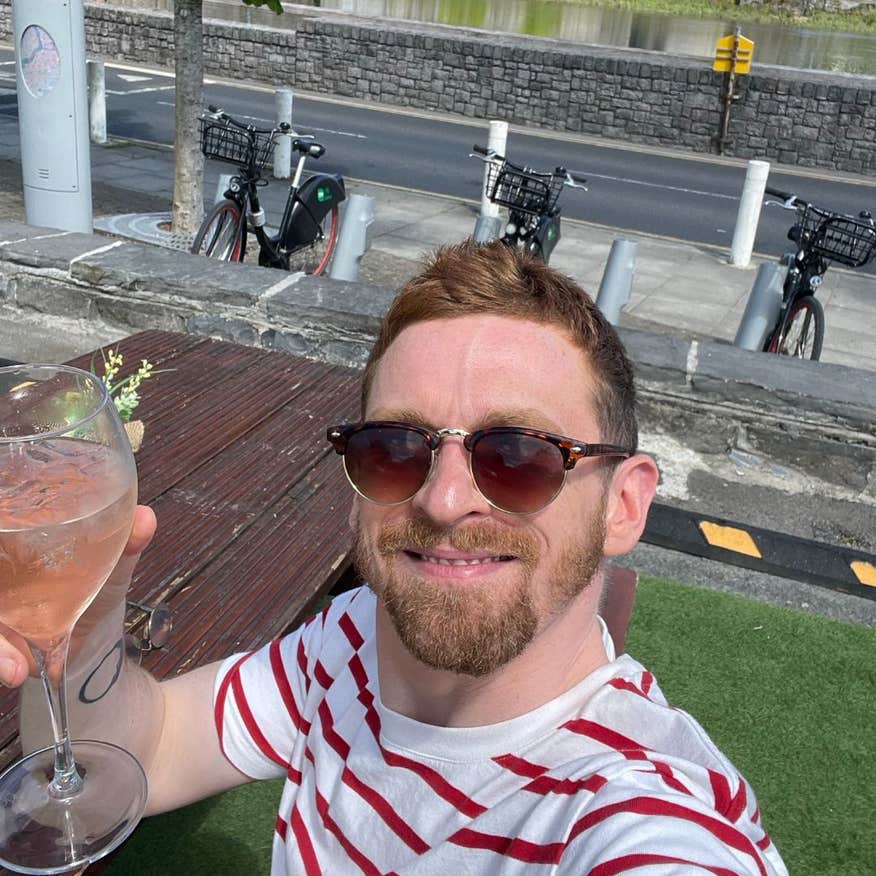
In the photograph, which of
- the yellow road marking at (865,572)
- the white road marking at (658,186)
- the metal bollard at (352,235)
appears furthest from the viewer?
the white road marking at (658,186)

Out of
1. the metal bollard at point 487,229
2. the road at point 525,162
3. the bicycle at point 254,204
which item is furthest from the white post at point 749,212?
the bicycle at point 254,204

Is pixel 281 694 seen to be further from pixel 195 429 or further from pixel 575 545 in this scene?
pixel 195 429

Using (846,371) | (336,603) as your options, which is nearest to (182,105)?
(846,371)

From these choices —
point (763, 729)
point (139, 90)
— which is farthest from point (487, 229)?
point (139, 90)

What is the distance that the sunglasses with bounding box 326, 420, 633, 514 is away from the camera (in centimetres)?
133

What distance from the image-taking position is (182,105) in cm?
805

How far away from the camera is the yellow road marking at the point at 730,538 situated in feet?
13.6

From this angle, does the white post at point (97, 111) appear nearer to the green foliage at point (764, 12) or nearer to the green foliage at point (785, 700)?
the green foliage at point (785, 700)

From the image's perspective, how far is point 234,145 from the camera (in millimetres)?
8000

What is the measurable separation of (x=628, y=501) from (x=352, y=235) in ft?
20.6

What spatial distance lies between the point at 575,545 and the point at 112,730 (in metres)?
0.77

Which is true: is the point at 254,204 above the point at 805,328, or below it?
above

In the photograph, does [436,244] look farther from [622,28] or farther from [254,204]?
[622,28]

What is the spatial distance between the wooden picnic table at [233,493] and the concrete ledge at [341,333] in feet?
3.82
